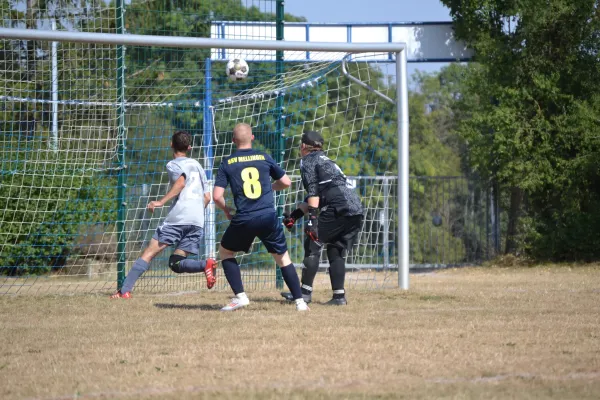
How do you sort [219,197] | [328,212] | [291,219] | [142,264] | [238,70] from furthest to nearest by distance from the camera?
[238,70], [142,264], [328,212], [291,219], [219,197]

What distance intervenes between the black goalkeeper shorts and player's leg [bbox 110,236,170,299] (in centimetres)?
186

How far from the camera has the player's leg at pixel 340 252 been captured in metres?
8.70

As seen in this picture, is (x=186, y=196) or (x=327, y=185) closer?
(x=327, y=185)

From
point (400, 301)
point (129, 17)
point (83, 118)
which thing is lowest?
point (400, 301)

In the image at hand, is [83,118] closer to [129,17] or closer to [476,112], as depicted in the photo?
[129,17]

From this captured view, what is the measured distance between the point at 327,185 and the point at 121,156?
3347 mm

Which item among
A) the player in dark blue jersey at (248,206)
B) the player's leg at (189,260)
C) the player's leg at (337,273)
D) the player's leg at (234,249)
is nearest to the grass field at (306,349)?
the player's leg at (234,249)

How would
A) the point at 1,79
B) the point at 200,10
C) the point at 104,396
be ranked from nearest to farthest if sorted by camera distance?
the point at 104,396 < the point at 1,79 < the point at 200,10

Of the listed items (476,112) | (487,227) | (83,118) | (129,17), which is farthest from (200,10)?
(487,227)

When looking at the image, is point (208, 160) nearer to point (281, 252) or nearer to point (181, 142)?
point (181, 142)

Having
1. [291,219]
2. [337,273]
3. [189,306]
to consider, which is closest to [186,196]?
[189,306]

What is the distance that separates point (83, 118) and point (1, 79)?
4.11 feet

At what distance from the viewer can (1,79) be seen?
1145cm

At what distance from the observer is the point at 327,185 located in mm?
8656
